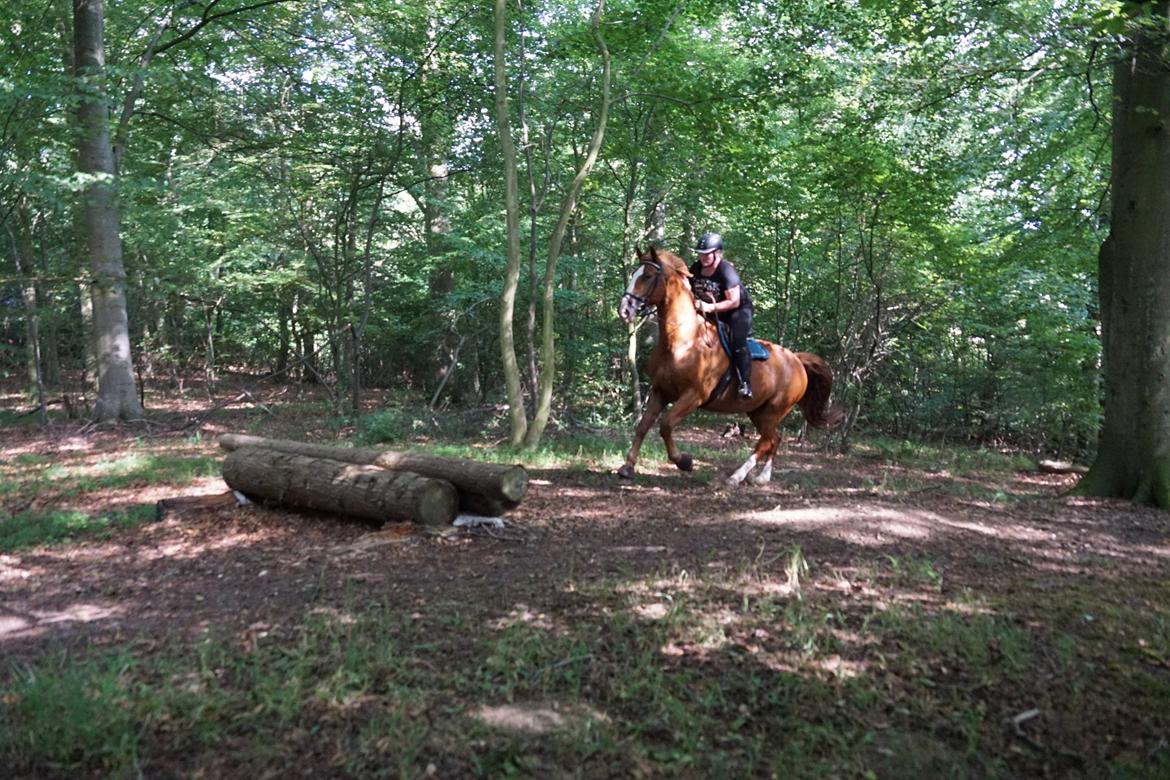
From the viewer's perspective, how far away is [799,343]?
1711 cm

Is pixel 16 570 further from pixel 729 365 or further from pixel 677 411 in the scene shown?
pixel 729 365

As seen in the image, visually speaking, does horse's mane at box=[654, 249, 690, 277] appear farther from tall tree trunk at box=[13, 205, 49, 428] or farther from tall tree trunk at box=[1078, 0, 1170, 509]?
tall tree trunk at box=[13, 205, 49, 428]

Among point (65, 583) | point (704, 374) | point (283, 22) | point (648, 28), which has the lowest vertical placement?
point (65, 583)

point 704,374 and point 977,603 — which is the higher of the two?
point 704,374

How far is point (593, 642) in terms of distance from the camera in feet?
13.6

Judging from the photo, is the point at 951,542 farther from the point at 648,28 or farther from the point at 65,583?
the point at 648,28

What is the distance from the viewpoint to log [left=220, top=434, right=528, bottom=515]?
6473 millimetres

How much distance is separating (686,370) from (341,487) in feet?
13.4

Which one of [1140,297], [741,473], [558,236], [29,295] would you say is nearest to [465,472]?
[741,473]

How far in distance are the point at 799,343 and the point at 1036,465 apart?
553 cm

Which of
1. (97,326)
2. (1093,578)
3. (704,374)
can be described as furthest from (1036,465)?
(97,326)

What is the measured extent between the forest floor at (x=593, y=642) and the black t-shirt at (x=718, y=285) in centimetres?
273

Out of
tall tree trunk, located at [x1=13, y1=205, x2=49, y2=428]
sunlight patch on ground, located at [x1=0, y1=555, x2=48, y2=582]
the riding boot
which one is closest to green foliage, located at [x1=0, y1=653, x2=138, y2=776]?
sunlight patch on ground, located at [x1=0, y1=555, x2=48, y2=582]

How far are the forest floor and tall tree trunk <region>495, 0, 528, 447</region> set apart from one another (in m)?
3.46
